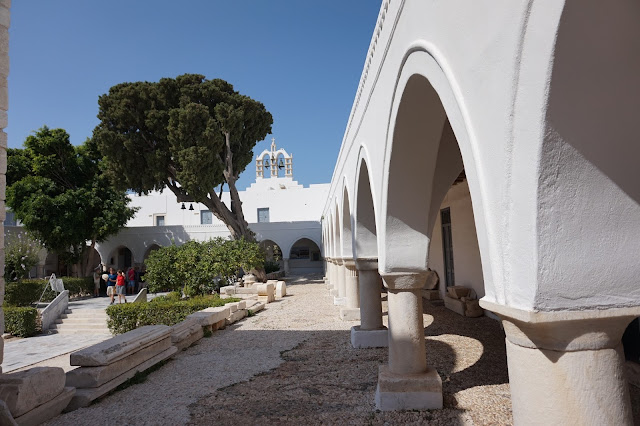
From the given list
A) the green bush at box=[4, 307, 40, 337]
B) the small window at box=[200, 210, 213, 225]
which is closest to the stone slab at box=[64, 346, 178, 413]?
the green bush at box=[4, 307, 40, 337]

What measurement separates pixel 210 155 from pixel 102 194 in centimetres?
895

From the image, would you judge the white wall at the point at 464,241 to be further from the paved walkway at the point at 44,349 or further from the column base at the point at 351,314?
the paved walkway at the point at 44,349

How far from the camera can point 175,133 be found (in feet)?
61.0

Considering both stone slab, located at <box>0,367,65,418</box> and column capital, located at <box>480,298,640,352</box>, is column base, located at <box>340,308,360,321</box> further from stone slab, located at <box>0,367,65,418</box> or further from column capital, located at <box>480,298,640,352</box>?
column capital, located at <box>480,298,640,352</box>

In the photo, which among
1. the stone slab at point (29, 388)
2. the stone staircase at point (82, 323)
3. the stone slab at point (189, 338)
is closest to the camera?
the stone slab at point (29, 388)

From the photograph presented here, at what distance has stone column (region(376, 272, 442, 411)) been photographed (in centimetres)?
438

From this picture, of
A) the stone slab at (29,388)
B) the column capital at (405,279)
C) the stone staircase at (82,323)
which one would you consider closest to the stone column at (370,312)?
the column capital at (405,279)

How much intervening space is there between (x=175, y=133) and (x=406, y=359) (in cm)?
1647

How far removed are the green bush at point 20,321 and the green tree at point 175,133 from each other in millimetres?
7647

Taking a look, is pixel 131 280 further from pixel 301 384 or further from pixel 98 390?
pixel 301 384

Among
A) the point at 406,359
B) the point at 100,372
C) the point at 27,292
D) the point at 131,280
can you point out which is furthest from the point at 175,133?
the point at 406,359

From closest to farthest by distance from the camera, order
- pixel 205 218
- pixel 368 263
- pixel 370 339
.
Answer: pixel 368 263
pixel 370 339
pixel 205 218

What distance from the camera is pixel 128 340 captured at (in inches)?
247

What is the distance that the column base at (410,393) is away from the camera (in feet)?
14.3
